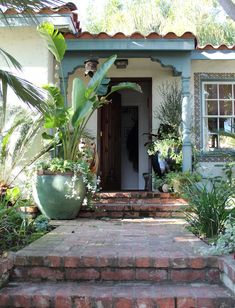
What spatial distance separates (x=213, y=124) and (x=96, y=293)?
6.20 meters

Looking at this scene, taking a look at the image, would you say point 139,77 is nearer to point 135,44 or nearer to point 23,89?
point 135,44

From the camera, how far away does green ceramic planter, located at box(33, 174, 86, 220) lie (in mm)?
6207

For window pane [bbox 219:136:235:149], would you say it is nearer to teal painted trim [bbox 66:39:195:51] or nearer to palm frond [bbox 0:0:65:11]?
teal painted trim [bbox 66:39:195:51]

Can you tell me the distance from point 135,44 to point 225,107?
8.54 feet

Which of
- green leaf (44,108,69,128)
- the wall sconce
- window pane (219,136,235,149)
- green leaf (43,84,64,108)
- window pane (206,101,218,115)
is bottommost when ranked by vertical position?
window pane (219,136,235,149)

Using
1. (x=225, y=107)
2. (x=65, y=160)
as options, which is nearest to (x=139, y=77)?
(x=225, y=107)

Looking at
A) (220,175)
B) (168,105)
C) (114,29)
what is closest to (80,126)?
(168,105)

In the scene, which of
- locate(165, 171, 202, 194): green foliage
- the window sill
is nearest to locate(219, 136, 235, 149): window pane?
the window sill

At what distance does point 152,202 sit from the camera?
718cm

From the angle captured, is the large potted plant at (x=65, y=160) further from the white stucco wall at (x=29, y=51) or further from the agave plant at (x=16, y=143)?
the white stucco wall at (x=29, y=51)

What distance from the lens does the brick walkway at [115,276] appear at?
3184 millimetres

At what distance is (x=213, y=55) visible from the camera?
8.00 m

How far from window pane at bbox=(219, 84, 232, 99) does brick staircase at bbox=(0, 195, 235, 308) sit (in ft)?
17.2

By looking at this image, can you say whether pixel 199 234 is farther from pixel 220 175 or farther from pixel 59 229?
pixel 220 175
